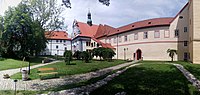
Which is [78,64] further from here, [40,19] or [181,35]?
[181,35]

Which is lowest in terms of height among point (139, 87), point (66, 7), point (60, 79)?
point (139, 87)

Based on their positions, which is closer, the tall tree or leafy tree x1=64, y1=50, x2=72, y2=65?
the tall tree

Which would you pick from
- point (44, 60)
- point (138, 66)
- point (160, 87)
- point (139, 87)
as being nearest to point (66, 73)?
point (44, 60)

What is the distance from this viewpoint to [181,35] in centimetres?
331

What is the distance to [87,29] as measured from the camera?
2764mm

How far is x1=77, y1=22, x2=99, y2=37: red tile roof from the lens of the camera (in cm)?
248

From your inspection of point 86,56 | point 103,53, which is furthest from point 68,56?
point 103,53

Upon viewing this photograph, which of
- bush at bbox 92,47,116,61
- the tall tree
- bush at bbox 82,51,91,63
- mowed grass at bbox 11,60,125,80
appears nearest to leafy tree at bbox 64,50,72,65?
mowed grass at bbox 11,60,125,80

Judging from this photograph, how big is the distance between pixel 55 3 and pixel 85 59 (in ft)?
3.28

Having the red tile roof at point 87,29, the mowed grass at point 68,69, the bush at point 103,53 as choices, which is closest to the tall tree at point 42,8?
the red tile roof at point 87,29

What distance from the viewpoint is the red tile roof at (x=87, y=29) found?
248 cm

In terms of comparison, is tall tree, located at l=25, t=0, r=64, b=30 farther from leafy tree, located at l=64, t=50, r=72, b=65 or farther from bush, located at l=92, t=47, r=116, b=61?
bush, located at l=92, t=47, r=116, b=61

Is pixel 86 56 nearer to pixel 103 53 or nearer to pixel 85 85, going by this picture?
pixel 85 85

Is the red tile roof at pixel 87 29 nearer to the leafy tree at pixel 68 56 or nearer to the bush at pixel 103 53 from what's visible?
the leafy tree at pixel 68 56
